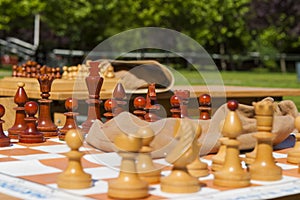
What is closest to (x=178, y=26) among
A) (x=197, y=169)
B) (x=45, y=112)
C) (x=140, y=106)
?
(x=45, y=112)

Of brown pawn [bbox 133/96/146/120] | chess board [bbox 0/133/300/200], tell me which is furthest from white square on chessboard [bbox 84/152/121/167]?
brown pawn [bbox 133/96/146/120]

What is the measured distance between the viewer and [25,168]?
233 centimetres

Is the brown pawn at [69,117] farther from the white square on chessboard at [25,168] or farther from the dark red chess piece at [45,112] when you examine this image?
the white square on chessboard at [25,168]

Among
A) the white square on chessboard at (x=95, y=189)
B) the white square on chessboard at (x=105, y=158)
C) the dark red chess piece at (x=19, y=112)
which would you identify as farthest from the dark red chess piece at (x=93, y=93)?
the white square on chessboard at (x=95, y=189)

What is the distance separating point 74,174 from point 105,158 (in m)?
0.53

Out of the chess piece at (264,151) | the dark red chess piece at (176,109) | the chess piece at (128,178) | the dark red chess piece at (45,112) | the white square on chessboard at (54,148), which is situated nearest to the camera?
the chess piece at (128,178)

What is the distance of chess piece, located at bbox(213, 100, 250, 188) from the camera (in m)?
2.03

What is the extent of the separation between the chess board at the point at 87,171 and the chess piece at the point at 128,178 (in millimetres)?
40

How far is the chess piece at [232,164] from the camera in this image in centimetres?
203

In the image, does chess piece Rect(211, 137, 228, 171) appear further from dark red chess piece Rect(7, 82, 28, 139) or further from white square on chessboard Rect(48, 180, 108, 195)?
dark red chess piece Rect(7, 82, 28, 139)

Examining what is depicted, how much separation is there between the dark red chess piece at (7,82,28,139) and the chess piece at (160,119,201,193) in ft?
3.93

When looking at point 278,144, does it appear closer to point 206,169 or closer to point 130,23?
point 206,169

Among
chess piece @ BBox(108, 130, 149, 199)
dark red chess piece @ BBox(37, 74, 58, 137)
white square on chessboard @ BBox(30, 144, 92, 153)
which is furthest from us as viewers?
dark red chess piece @ BBox(37, 74, 58, 137)

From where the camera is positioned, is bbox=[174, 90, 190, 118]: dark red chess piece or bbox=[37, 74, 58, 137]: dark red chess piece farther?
bbox=[37, 74, 58, 137]: dark red chess piece
